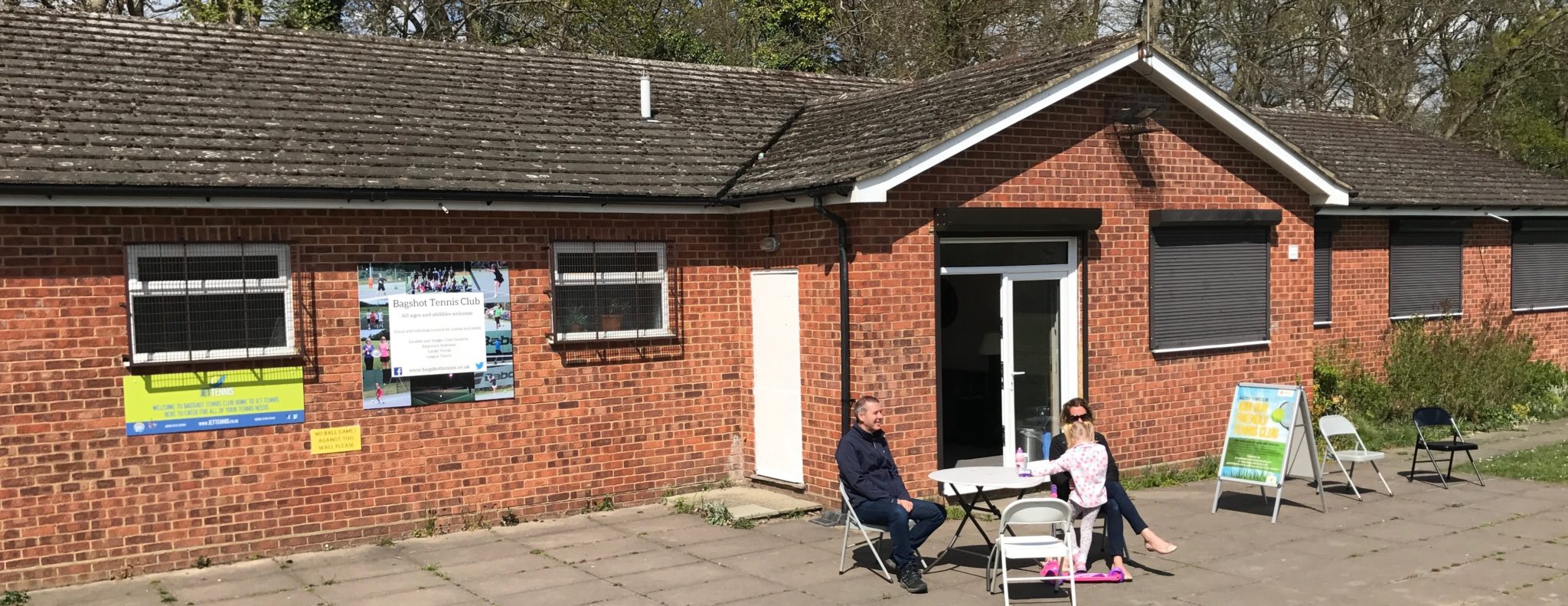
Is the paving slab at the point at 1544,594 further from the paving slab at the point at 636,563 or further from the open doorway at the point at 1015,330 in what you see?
the paving slab at the point at 636,563

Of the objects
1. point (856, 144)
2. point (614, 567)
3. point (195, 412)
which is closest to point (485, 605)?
point (614, 567)

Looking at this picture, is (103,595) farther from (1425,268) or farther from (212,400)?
(1425,268)

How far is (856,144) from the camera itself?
10.7 metres

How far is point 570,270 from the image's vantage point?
420 inches

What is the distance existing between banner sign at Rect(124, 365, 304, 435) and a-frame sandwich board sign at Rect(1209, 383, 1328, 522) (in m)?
7.73

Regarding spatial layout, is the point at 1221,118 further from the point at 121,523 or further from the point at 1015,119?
the point at 121,523

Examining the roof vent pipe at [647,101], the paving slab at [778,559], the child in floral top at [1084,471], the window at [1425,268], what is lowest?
the paving slab at [778,559]

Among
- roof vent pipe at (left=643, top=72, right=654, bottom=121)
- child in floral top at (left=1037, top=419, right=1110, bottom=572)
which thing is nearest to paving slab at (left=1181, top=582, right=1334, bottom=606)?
child in floral top at (left=1037, top=419, right=1110, bottom=572)

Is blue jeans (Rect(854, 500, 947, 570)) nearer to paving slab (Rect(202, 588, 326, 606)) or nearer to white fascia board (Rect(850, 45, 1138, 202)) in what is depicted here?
white fascia board (Rect(850, 45, 1138, 202))

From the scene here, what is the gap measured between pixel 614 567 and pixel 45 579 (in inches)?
159

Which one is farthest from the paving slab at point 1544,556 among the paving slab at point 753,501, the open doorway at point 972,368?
the paving slab at point 753,501

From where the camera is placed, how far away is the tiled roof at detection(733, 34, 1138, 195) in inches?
392

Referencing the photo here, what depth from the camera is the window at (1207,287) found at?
1173 centimetres

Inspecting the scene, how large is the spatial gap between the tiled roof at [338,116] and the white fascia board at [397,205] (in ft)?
0.49
